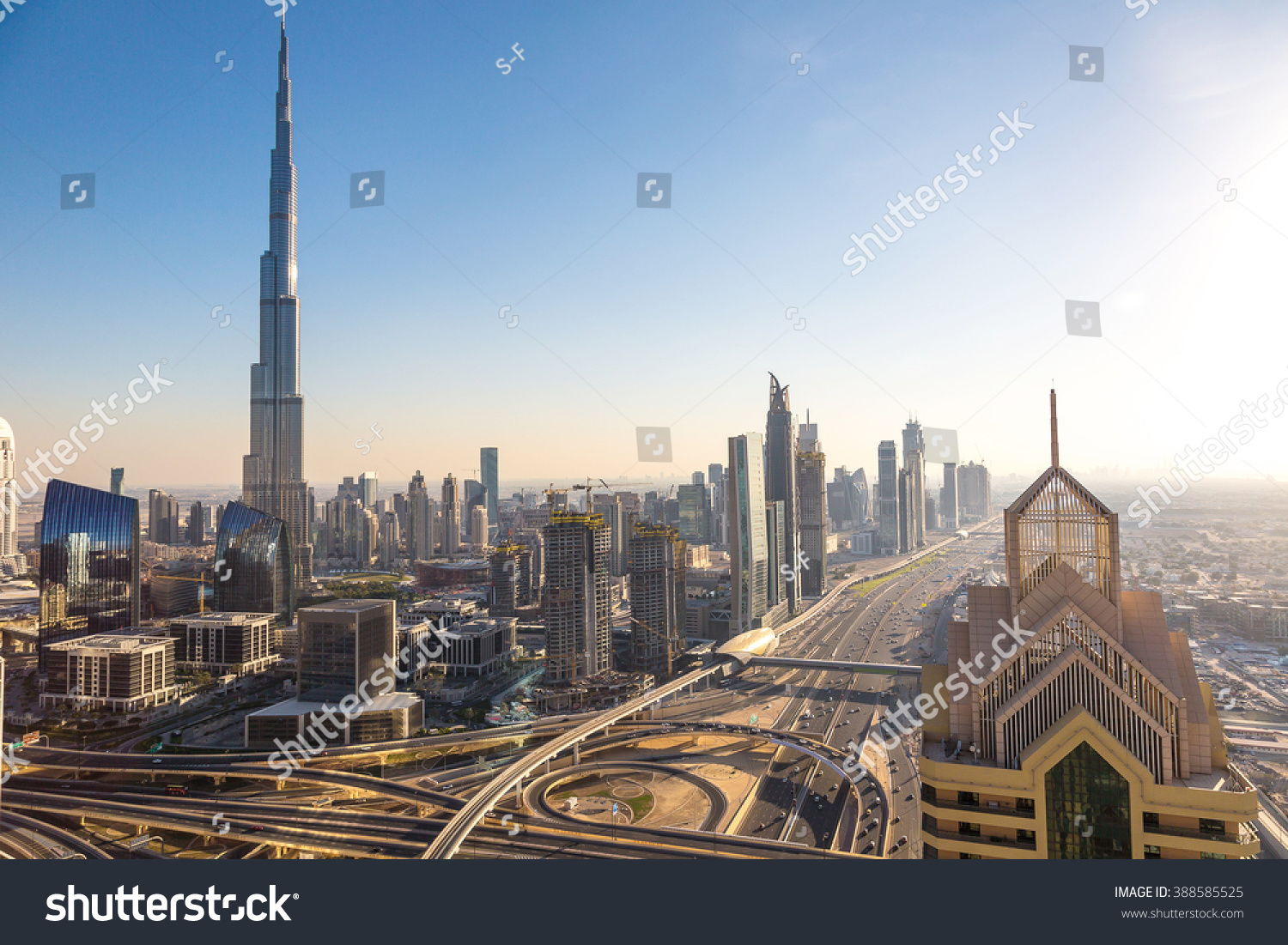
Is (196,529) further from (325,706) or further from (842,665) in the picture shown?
(842,665)

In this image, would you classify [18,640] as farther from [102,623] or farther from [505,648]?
[505,648]

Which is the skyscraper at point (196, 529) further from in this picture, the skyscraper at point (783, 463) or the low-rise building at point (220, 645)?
the skyscraper at point (783, 463)

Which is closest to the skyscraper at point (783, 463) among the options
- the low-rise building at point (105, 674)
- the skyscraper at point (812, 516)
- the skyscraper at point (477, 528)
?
the skyscraper at point (812, 516)

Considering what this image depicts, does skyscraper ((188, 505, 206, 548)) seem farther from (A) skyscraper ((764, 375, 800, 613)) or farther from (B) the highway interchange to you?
(A) skyscraper ((764, 375, 800, 613))

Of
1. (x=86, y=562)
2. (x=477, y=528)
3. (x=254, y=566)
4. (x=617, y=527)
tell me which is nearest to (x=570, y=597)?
(x=617, y=527)

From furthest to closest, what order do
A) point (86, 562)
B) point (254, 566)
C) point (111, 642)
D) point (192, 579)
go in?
1. point (192, 579)
2. point (254, 566)
3. point (86, 562)
4. point (111, 642)

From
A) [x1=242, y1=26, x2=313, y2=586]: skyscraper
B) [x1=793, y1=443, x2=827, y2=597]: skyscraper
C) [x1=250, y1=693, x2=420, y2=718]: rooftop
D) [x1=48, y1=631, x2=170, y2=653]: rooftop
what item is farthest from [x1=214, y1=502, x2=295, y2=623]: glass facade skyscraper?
[x1=793, y1=443, x2=827, y2=597]: skyscraper

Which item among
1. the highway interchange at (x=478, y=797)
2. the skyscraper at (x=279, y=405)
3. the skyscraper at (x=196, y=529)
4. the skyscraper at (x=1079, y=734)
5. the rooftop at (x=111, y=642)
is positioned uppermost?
the skyscraper at (x=279, y=405)
